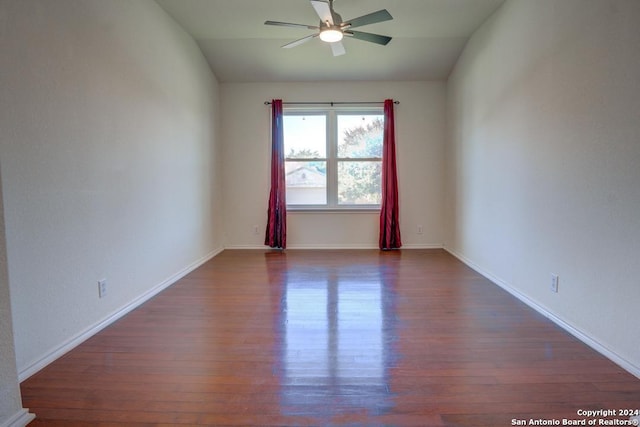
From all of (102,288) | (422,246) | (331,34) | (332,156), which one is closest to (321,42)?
(331,34)

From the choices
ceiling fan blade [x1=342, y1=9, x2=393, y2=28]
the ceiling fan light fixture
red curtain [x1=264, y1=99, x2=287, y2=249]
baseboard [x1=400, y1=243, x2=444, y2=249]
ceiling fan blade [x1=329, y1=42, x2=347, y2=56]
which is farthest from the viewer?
baseboard [x1=400, y1=243, x2=444, y2=249]

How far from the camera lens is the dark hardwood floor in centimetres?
147

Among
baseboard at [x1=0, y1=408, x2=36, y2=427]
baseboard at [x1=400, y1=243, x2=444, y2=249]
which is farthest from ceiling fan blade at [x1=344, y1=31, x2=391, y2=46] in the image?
baseboard at [x1=0, y1=408, x2=36, y2=427]

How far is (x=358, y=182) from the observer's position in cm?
518

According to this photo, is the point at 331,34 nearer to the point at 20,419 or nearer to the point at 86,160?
the point at 86,160

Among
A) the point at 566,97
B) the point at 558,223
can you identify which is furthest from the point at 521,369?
the point at 566,97

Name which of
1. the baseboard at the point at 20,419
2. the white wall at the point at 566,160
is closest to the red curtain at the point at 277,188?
the white wall at the point at 566,160

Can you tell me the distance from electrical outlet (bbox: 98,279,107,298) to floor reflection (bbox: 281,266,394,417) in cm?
130

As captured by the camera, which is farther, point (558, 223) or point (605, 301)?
point (558, 223)

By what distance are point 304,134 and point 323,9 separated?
253 cm

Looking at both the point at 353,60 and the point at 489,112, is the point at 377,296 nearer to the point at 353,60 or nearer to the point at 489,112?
the point at 489,112

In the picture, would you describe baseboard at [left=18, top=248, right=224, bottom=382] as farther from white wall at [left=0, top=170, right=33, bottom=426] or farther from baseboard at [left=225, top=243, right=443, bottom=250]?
baseboard at [left=225, top=243, right=443, bottom=250]

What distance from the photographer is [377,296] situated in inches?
118

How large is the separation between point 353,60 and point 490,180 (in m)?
2.40
